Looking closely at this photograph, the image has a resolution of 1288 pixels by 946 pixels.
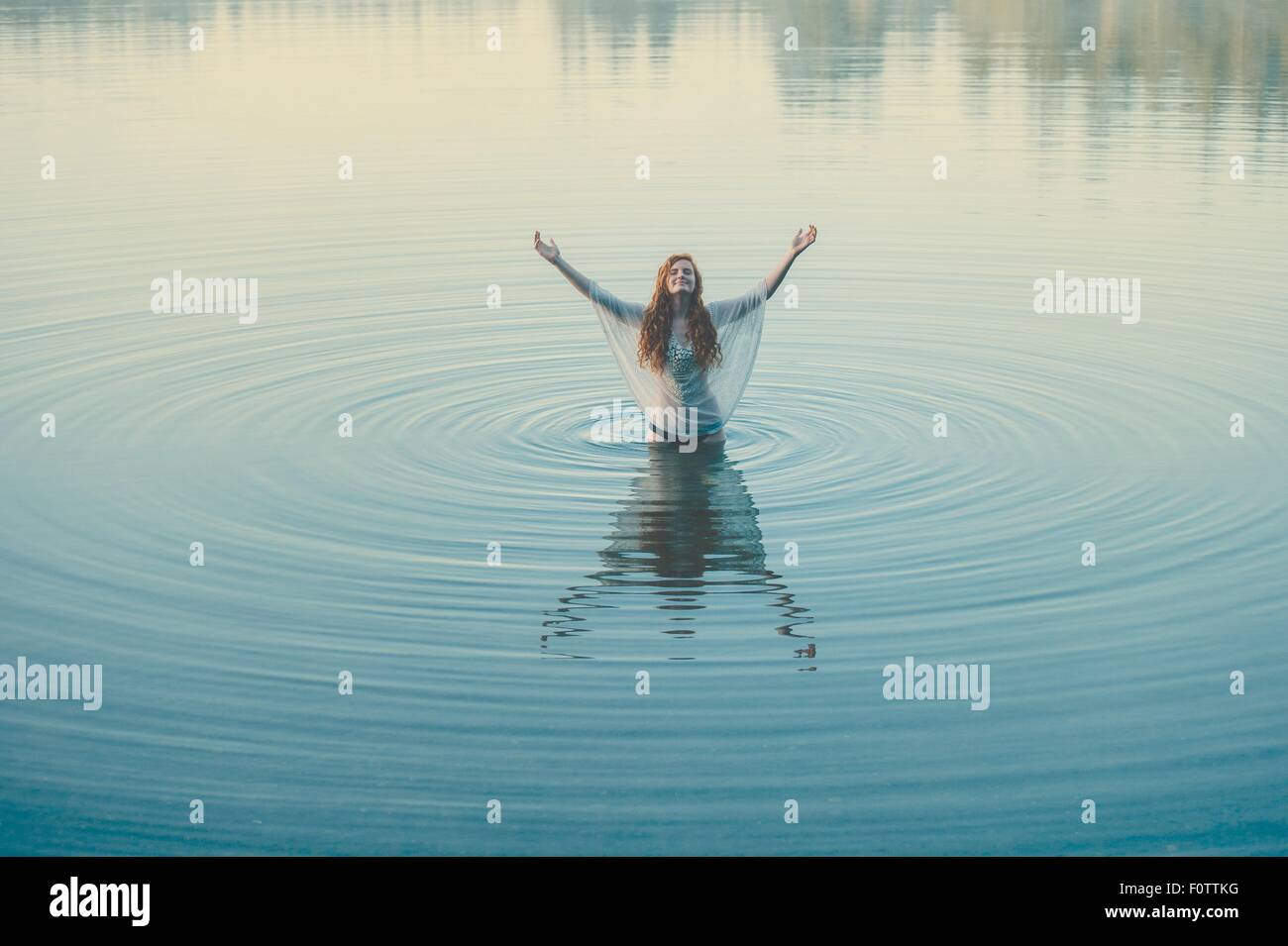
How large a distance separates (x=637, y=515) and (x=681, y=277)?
2.09 meters

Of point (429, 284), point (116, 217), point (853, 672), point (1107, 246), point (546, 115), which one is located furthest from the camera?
point (546, 115)

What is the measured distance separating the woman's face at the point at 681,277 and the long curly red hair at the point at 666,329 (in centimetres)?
12

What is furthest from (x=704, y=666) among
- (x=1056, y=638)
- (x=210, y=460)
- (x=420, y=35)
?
(x=420, y=35)

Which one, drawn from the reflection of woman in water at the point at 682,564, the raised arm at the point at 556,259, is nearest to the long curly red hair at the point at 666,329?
the raised arm at the point at 556,259

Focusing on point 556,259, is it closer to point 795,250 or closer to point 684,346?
point 684,346

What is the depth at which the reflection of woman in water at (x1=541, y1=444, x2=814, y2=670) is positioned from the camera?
10414mm

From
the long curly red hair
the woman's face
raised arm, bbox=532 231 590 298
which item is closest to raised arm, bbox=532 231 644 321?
raised arm, bbox=532 231 590 298

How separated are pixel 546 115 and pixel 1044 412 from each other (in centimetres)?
2187

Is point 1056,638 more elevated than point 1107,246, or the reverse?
point 1107,246

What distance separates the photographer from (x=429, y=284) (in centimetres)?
2030

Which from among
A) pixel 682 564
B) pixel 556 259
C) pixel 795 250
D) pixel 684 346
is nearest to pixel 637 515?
pixel 682 564

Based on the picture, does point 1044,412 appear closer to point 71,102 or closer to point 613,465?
point 613,465

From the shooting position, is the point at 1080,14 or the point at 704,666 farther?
the point at 1080,14

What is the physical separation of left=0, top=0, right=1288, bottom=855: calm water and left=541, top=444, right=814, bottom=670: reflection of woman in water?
0.14 ft
